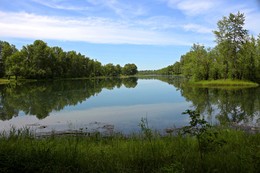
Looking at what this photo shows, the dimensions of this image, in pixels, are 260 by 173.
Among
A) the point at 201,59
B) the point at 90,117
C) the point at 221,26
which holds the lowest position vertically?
the point at 90,117

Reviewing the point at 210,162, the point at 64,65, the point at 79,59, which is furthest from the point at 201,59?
the point at 79,59

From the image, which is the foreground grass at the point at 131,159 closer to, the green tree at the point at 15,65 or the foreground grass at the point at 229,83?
the foreground grass at the point at 229,83

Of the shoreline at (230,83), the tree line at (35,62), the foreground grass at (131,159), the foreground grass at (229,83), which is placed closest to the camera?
the foreground grass at (131,159)

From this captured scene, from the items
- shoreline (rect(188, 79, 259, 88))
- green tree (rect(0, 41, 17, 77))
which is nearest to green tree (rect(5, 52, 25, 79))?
green tree (rect(0, 41, 17, 77))

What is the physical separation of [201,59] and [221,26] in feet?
34.7

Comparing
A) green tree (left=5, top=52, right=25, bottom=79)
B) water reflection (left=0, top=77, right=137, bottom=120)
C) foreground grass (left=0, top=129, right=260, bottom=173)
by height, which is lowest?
water reflection (left=0, top=77, right=137, bottom=120)

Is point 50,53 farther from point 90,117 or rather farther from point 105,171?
point 105,171

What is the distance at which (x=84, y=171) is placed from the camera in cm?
633

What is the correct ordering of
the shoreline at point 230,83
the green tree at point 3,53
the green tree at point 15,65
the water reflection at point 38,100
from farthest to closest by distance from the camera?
the green tree at point 3,53 → the green tree at point 15,65 → the shoreline at point 230,83 → the water reflection at point 38,100

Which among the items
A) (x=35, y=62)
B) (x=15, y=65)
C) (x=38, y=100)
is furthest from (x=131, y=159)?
(x=35, y=62)

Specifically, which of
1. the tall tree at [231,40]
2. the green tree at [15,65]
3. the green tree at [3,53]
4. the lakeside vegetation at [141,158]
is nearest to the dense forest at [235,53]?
the tall tree at [231,40]

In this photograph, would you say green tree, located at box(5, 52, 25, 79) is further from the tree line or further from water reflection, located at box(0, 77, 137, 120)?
water reflection, located at box(0, 77, 137, 120)

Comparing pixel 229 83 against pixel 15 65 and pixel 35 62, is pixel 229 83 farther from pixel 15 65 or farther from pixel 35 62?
pixel 35 62

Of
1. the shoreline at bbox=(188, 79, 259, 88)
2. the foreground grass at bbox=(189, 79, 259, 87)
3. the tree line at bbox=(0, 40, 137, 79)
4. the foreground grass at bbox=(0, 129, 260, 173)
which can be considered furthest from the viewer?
the tree line at bbox=(0, 40, 137, 79)
